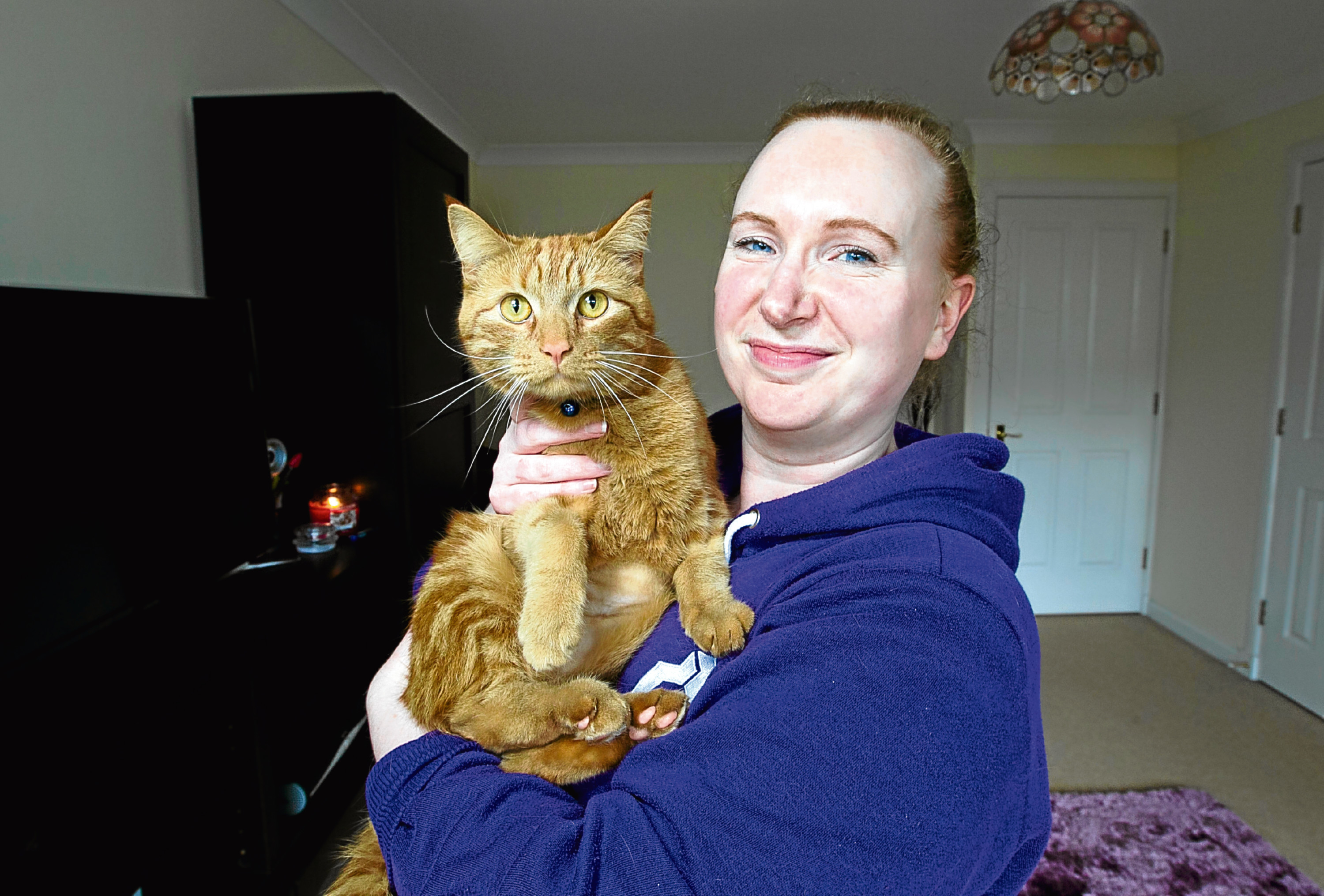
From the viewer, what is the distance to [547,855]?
659 millimetres

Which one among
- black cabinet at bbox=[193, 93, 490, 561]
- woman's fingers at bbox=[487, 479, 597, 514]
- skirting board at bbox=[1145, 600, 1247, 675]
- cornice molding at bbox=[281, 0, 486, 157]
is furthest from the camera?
skirting board at bbox=[1145, 600, 1247, 675]

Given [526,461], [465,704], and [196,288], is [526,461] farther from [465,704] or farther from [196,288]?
[196,288]

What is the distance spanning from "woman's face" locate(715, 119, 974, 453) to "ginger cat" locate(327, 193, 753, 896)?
0.63ft

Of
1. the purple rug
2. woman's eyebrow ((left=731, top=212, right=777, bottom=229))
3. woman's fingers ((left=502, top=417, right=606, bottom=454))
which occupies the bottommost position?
the purple rug

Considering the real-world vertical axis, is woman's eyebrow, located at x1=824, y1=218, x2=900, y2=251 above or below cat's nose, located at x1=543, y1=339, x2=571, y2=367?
above

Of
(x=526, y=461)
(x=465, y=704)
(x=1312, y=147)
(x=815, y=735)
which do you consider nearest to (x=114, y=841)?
(x=465, y=704)

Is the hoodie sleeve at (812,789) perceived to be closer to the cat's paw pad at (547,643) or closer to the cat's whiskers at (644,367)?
the cat's paw pad at (547,643)

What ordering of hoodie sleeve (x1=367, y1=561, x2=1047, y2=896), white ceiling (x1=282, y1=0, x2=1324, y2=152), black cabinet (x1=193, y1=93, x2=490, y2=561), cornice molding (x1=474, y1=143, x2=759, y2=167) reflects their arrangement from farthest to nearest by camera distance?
cornice molding (x1=474, y1=143, x2=759, y2=167), white ceiling (x1=282, y1=0, x2=1324, y2=152), black cabinet (x1=193, y1=93, x2=490, y2=561), hoodie sleeve (x1=367, y1=561, x2=1047, y2=896)

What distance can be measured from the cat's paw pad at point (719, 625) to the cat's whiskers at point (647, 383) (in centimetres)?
34

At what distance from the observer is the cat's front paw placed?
96cm

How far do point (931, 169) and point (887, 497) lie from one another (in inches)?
A: 18.9

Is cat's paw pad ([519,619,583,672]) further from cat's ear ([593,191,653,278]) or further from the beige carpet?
the beige carpet

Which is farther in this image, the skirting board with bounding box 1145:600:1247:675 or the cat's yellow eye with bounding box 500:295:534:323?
the skirting board with bounding box 1145:600:1247:675

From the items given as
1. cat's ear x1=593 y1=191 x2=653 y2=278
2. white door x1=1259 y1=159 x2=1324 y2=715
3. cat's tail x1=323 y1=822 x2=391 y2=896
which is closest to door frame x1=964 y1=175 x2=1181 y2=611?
white door x1=1259 y1=159 x2=1324 y2=715
